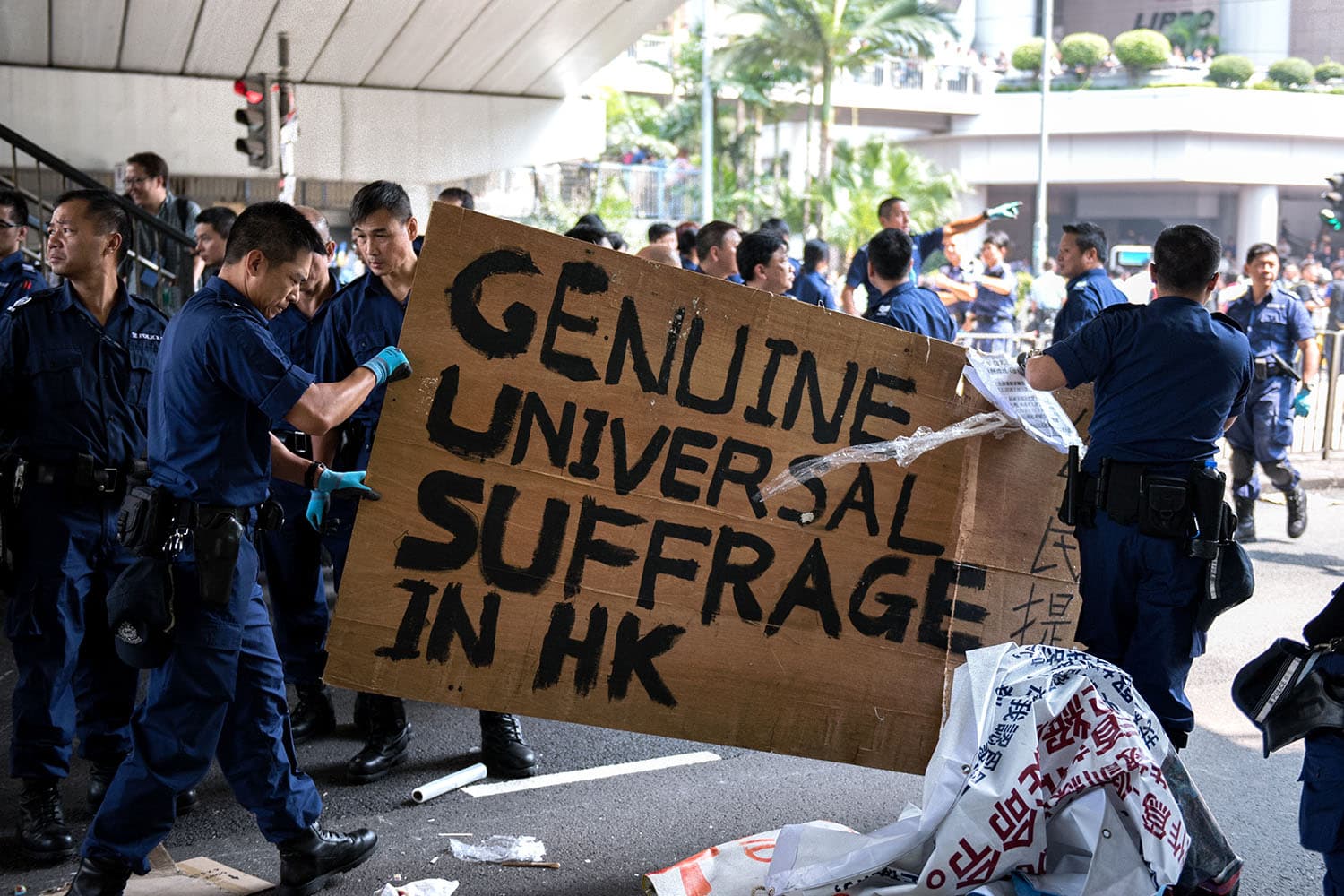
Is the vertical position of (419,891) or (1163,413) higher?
(1163,413)

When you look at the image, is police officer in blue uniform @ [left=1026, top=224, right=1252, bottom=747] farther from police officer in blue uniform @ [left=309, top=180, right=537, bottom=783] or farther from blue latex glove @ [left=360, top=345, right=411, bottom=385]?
police officer in blue uniform @ [left=309, top=180, right=537, bottom=783]

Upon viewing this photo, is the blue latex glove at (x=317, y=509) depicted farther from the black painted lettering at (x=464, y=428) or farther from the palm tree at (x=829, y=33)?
the palm tree at (x=829, y=33)

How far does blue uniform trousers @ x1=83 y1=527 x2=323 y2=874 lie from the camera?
3.67 meters

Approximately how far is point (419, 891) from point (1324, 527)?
27.8ft

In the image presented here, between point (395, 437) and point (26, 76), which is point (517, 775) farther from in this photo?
point (26, 76)

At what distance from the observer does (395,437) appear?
353cm

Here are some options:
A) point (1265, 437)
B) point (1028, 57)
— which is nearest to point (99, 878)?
point (1265, 437)

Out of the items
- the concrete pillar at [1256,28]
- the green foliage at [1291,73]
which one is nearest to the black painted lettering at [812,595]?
the concrete pillar at [1256,28]

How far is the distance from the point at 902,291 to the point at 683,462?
3.00 m

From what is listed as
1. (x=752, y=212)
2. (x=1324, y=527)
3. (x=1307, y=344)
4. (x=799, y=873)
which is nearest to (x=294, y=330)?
(x=799, y=873)

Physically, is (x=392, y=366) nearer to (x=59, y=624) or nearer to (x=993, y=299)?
(x=59, y=624)

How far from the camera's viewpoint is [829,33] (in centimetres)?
3128

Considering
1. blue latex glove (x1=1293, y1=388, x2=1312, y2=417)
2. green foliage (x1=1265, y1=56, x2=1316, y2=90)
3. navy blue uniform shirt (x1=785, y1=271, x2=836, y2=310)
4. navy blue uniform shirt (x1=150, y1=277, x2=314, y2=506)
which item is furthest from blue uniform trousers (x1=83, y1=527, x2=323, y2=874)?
green foliage (x1=1265, y1=56, x2=1316, y2=90)

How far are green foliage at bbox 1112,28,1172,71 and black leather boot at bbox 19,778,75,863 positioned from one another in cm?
4646
